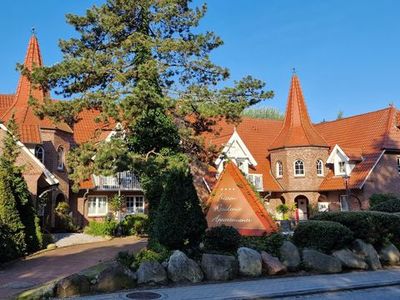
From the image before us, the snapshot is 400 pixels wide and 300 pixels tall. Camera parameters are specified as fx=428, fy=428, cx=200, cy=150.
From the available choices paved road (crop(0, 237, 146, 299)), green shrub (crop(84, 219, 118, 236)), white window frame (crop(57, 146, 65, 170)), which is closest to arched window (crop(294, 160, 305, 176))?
green shrub (crop(84, 219, 118, 236))

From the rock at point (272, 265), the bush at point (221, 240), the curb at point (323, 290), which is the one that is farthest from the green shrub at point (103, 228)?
the curb at point (323, 290)

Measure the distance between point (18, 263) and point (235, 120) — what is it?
1065 cm

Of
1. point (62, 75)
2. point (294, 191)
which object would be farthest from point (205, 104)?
point (294, 191)

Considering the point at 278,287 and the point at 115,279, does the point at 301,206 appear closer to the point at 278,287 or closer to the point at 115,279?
the point at 278,287

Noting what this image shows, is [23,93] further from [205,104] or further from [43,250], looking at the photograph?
[205,104]

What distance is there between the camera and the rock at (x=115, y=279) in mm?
9992

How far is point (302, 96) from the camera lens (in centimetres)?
3556

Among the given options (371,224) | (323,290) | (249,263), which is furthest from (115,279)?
(371,224)

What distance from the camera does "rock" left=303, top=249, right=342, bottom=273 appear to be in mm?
12477

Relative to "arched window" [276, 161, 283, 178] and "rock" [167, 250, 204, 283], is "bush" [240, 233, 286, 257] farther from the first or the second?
"arched window" [276, 161, 283, 178]

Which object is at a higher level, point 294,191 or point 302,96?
point 302,96

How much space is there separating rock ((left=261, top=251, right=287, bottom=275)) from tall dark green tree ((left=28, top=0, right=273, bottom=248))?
21.7 feet

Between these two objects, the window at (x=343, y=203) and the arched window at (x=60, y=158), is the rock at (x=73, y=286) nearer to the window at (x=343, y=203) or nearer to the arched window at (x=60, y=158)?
the arched window at (x=60, y=158)

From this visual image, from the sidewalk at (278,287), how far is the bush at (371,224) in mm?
1885
